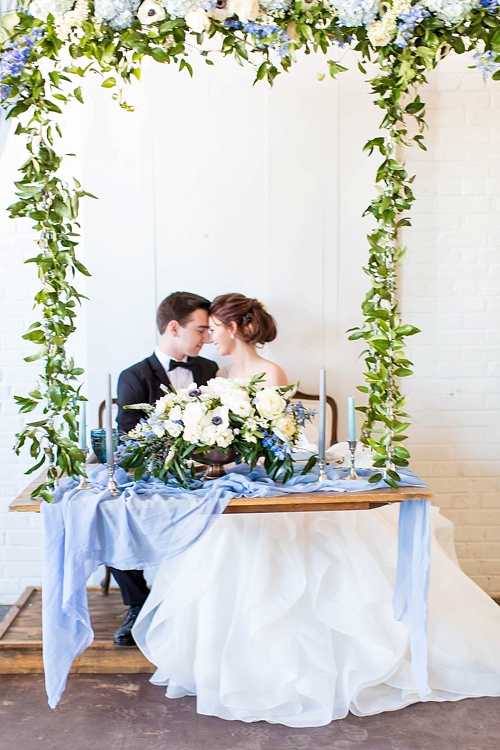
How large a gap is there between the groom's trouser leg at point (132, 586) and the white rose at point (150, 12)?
218 centimetres

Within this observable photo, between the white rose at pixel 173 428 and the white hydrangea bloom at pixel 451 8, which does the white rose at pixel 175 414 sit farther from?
the white hydrangea bloom at pixel 451 8

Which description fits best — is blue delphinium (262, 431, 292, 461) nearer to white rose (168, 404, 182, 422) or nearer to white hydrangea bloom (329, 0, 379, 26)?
white rose (168, 404, 182, 422)

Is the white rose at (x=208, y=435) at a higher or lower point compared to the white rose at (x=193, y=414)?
lower

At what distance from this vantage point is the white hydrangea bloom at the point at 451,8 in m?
2.71

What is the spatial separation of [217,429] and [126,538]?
0.50 metres

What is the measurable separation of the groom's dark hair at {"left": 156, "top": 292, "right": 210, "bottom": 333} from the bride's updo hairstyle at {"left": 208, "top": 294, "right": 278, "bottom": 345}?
7 centimetres

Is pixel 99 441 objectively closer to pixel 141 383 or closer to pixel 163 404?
pixel 163 404

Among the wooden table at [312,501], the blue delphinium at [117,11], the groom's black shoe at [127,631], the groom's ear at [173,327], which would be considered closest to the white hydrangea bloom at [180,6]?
the blue delphinium at [117,11]

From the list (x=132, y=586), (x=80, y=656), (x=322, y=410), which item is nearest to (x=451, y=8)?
(x=322, y=410)

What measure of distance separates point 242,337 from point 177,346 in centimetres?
30

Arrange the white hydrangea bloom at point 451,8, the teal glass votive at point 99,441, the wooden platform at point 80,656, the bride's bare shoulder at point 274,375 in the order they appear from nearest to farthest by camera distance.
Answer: the white hydrangea bloom at point 451,8, the teal glass votive at point 99,441, the wooden platform at point 80,656, the bride's bare shoulder at point 274,375

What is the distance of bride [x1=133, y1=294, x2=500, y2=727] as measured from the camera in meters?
3.01

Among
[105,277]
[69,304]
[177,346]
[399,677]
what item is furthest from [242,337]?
[399,677]

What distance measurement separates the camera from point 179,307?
381 cm
